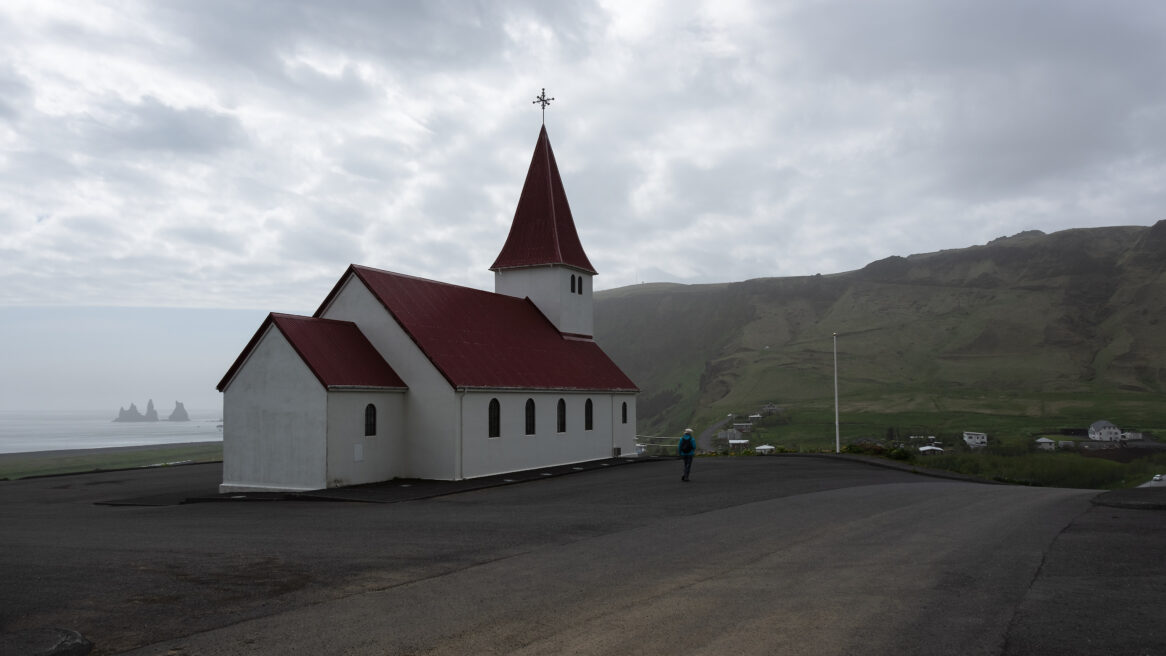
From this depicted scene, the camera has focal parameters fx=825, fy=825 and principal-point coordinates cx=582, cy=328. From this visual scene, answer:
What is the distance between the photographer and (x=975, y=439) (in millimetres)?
92188

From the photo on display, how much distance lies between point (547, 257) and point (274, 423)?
16197 mm

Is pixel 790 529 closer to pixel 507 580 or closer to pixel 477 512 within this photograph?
pixel 507 580

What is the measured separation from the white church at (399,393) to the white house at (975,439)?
220 ft

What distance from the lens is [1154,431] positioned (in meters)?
101

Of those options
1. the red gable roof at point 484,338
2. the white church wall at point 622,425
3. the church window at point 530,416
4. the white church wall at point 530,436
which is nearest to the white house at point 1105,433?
the white church wall at point 622,425

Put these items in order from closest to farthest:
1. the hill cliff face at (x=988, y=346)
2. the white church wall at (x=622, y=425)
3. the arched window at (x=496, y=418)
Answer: the arched window at (x=496, y=418)
the white church wall at (x=622, y=425)
the hill cliff face at (x=988, y=346)

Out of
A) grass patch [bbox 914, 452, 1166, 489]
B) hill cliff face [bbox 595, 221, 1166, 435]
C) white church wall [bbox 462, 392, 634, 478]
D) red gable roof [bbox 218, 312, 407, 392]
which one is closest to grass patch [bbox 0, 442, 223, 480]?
red gable roof [bbox 218, 312, 407, 392]

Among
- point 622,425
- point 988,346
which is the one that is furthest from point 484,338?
point 988,346

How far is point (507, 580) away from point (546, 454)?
21.2 metres

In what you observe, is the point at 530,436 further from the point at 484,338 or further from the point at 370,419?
the point at 370,419

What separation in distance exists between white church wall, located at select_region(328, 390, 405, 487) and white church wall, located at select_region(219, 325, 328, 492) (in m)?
0.40

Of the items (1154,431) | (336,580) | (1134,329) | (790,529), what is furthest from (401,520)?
(1134,329)

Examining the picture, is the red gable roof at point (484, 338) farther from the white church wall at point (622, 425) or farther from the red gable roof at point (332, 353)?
the red gable roof at point (332, 353)

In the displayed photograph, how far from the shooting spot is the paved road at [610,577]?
7.95 meters
